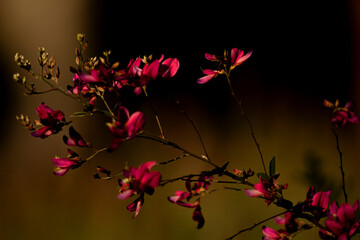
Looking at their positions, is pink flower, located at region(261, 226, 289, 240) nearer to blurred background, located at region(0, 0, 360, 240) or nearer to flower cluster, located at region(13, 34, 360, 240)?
flower cluster, located at region(13, 34, 360, 240)

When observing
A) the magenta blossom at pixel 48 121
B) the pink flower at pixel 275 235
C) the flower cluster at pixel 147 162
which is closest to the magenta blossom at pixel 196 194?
the flower cluster at pixel 147 162

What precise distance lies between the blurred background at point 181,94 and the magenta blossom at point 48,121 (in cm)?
167

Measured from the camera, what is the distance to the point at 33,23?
317 cm

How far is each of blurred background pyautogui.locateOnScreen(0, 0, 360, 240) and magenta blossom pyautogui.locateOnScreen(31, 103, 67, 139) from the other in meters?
1.67

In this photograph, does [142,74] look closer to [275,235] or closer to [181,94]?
[275,235]

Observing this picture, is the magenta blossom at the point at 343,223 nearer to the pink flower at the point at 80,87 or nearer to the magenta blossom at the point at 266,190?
Answer: the magenta blossom at the point at 266,190

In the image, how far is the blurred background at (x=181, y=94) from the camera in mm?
2520

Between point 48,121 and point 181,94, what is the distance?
2178 mm

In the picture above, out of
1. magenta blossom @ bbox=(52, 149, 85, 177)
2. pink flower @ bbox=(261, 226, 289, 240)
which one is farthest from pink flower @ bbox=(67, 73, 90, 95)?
pink flower @ bbox=(261, 226, 289, 240)

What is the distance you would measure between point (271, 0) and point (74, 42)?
132 cm

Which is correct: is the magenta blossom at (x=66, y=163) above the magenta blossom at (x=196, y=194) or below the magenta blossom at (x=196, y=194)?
above

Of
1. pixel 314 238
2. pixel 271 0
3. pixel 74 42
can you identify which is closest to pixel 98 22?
pixel 74 42

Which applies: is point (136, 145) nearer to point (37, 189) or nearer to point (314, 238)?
point (37, 189)

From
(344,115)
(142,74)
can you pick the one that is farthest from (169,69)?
(344,115)
